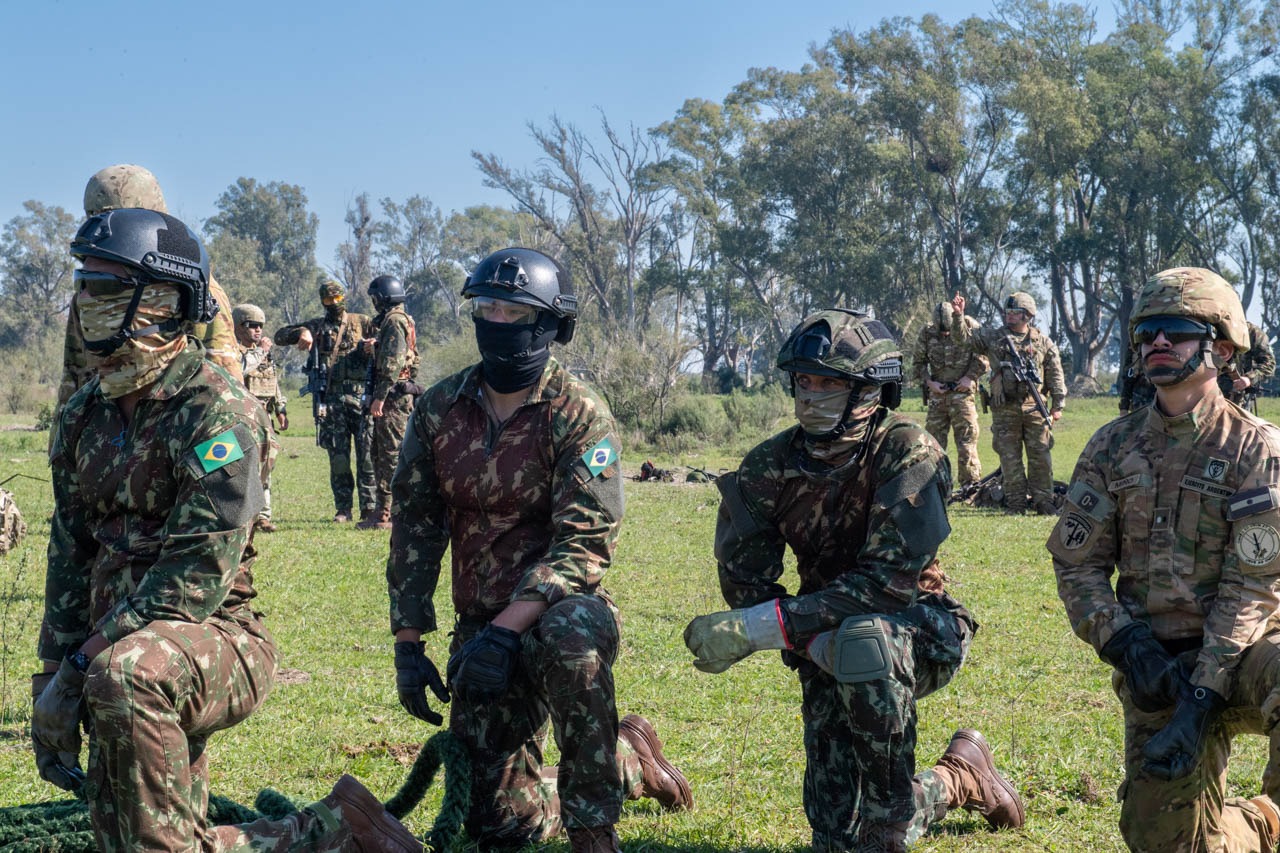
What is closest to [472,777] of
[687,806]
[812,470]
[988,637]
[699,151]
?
[687,806]

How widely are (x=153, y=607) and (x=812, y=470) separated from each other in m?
2.30

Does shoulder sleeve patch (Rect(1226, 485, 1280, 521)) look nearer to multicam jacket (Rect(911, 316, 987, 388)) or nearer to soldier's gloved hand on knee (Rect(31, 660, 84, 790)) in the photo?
soldier's gloved hand on knee (Rect(31, 660, 84, 790))

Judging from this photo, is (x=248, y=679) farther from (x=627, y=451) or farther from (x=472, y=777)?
(x=627, y=451)

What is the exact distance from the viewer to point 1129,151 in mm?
46469

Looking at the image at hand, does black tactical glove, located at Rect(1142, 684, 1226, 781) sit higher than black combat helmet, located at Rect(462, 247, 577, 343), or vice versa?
black combat helmet, located at Rect(462, 247, 577, 343)

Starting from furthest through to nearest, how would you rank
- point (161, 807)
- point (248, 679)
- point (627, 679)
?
point (627, 679)
point (248, 679)
point (161, 807)

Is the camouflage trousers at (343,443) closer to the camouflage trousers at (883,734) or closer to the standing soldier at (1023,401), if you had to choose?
the standing soldier at (1023,401)

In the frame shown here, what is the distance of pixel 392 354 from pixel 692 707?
21.4 feet

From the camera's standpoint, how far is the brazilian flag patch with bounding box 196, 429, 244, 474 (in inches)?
156

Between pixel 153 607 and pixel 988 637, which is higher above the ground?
pixel 153 607

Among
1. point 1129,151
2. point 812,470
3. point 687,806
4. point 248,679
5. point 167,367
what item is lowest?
point 687,806

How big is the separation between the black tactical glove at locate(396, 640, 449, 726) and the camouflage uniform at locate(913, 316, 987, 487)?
11.5m

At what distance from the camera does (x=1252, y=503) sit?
162 inches

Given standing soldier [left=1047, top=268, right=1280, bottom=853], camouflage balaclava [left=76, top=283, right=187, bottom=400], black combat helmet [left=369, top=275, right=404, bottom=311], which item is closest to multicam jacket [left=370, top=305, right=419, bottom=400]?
black combat helmet [left=369, top=275, right=404, bottom=311]
